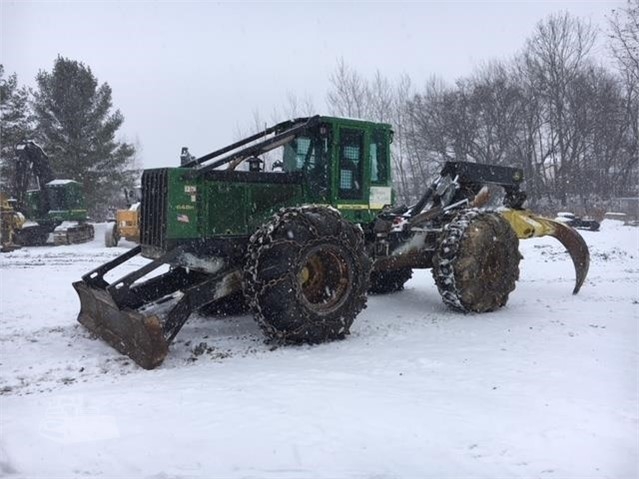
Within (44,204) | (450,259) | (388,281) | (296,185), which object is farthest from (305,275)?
(44,204)

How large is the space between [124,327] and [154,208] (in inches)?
57.1

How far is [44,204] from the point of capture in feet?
83.4

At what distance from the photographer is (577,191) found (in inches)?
1565

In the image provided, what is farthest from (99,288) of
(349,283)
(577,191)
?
(577,191)

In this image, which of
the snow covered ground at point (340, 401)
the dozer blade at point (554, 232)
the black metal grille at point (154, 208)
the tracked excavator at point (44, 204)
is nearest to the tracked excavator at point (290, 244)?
Result: the black metal grille at point (154, 208)

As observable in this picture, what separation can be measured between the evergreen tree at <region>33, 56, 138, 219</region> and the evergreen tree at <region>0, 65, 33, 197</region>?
64 centimetres

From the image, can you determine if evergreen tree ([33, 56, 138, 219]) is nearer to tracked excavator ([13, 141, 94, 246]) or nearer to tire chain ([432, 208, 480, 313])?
tracked excavator ([13, 141, 94, 246])

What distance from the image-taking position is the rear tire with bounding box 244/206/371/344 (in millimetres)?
6273

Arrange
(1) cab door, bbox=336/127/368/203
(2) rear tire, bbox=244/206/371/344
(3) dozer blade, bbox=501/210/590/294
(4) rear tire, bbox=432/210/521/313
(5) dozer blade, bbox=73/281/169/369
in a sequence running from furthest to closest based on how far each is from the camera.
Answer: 1. (3) dozer blade, bbox=501/210/590/294
2. (4) rear tire, bbox=432/210/521/313
3. (1) cab door, bbox=336/127/368/203
4. (2) rear tire, bbox=244/206/371/344
5. (5) dozer blade, bbox=73/281/169/369

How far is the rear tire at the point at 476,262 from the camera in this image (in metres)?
8.12

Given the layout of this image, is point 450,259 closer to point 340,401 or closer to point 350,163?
point 350,163

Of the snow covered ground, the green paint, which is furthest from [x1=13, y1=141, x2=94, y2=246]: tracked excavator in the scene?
the green paint

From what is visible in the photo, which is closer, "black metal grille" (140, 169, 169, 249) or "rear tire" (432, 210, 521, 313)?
"black metal grille" (140, 169, 169, 249)

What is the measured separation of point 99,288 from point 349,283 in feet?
10.7
